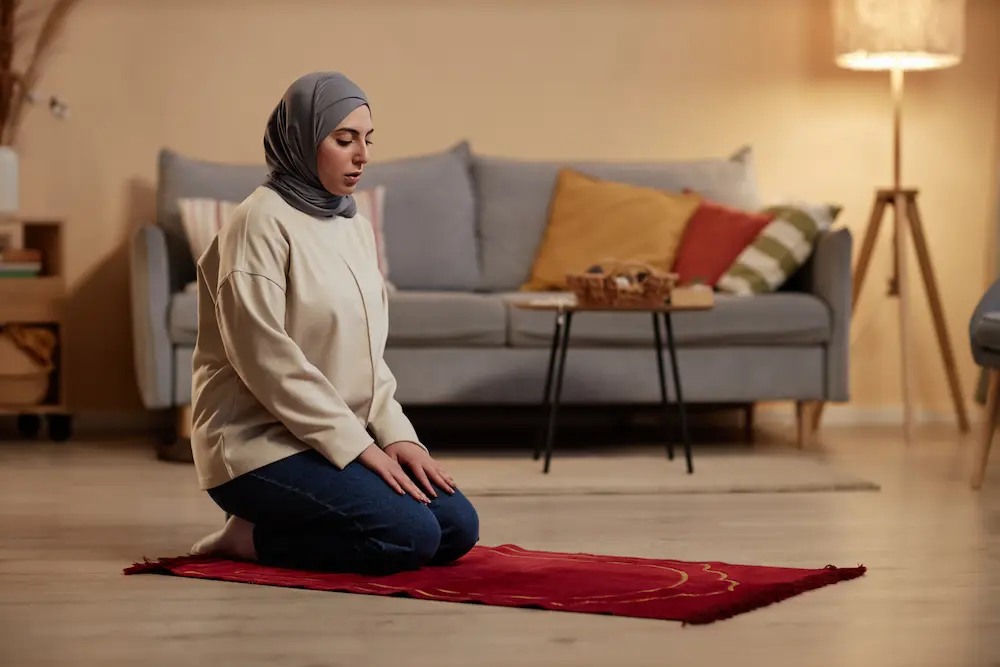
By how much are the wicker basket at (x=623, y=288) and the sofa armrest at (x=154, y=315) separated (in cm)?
118

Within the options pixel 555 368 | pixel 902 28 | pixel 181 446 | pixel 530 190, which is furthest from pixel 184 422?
pixel 902 28

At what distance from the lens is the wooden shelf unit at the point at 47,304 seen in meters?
4.33

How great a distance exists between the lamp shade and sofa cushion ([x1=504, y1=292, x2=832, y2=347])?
0.92 metres

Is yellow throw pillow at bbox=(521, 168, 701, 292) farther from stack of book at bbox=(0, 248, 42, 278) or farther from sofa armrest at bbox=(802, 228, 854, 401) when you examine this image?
stack of book at bbox=(0, 248, 42, 278)

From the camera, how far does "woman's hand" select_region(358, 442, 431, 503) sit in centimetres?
238

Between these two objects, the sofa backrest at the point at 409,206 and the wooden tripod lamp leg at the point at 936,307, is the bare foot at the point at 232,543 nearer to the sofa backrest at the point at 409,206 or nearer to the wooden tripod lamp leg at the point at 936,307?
the sofa backrest at the point at 409,206

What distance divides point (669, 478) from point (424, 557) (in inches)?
53.0

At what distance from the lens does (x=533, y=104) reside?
196 inches

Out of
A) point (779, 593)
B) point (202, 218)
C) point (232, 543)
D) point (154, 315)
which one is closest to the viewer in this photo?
point (779, 593)

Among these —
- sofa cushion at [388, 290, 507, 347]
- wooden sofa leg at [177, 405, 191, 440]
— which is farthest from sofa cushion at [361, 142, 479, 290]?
wooden sofa leg at [177, 405, 191, 440]

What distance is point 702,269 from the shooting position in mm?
4434

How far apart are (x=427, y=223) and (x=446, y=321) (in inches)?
24.0

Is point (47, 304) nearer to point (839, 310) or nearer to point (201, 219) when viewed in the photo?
point (201, 219)

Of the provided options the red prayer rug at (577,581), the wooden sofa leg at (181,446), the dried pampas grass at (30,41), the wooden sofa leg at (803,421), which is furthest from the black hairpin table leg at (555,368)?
the dried pampas grass at (30,41)
